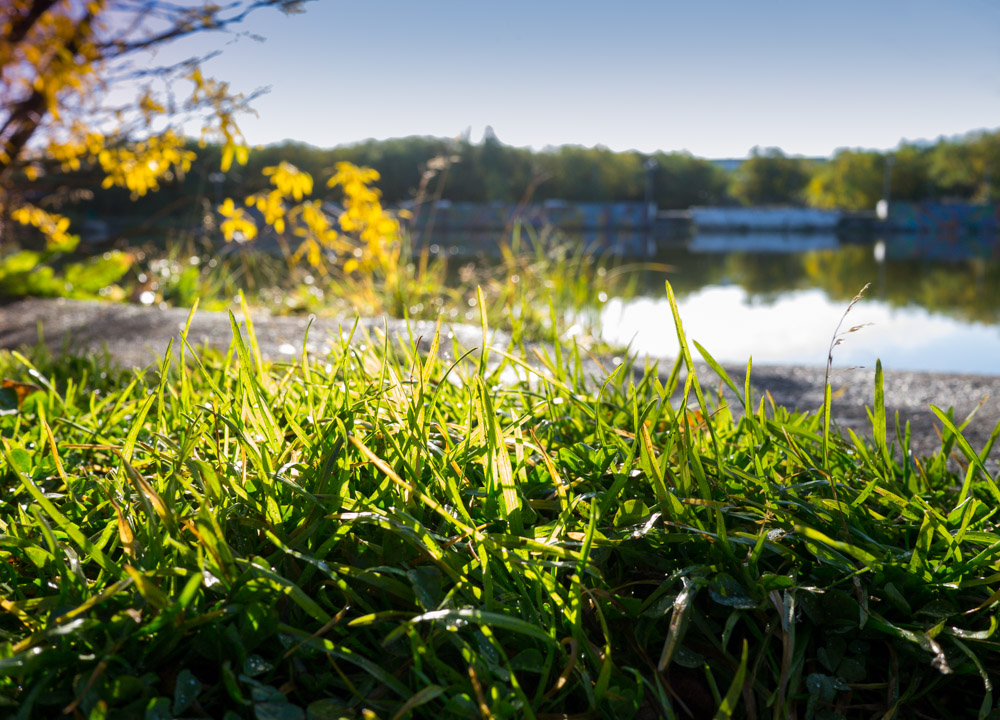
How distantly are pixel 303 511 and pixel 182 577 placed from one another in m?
0.12

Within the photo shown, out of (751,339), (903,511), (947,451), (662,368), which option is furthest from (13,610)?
(751,339)

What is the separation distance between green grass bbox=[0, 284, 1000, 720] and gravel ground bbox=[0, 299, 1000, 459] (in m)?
0.54

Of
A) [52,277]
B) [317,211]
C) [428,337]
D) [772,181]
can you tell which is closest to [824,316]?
[317,211]

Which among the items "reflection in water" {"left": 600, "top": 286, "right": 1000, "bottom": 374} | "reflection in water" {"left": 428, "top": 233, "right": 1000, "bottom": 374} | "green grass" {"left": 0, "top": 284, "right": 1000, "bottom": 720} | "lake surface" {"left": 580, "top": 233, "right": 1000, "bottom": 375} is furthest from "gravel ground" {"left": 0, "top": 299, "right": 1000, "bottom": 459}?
"reflection in water" {"left": 600, "top": 286, "right": 1000, "bottom": 374}

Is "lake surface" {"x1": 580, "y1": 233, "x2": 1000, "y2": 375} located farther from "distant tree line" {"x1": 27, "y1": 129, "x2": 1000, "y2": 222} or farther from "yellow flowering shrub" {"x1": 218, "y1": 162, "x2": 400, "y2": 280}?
"distant tree line" {"x1": 27, "y1": 129, "x2": 1000, "y2": 222}

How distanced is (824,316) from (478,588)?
777 centimetres

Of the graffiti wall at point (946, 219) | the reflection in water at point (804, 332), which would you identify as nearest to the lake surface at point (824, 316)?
the reflection in water at point (804, 332)

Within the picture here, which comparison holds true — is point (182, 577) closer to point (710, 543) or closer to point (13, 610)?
point (13, 610)

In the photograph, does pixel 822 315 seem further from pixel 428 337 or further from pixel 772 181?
pixel 772 181

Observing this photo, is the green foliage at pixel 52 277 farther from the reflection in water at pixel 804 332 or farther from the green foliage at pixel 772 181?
the green foliage at pixel 772 181

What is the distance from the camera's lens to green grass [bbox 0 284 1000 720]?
1.88 ft

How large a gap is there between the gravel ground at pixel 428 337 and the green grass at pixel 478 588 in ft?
1.76

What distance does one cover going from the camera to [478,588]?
0.65 metres

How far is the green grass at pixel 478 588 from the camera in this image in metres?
0.57
